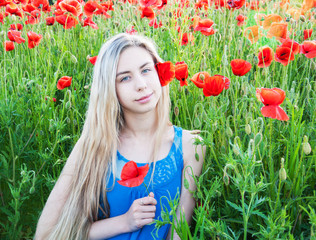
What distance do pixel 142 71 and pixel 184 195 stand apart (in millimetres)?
606

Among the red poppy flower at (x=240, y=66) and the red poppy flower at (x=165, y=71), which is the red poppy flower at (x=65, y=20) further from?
the red poppy flower at (x=240, y=66)

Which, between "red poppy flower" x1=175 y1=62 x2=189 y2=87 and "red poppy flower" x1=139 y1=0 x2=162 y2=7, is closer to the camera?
"red poppy flower" x1=175 y1=62 x2=189 y2=87

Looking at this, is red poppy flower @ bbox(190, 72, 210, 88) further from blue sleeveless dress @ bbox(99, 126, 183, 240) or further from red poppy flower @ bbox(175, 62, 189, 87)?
blue sleeveless dress @ bbox(99, 126, 183, 240)

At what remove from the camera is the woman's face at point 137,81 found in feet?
5.28

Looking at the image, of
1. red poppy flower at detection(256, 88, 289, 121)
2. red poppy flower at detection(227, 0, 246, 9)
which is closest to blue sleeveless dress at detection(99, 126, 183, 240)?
red poppy flower at detection(256, 88, 289, 121)

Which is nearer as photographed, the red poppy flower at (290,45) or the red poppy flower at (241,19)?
the red poppy flower at (290,45)

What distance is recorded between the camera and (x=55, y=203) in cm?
175

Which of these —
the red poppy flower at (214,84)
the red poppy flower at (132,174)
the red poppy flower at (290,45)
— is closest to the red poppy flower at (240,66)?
the red poppy flower at (214,84)

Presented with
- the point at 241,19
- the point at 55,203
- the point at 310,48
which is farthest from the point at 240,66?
the point at 241,19

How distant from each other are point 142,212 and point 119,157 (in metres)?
0.33

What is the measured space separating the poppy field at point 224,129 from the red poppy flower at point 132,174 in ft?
0.50

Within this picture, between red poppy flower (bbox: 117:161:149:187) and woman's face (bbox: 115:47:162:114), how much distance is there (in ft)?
1.23

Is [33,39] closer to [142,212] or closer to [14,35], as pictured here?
[14,35]

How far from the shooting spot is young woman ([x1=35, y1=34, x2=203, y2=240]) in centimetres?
166
